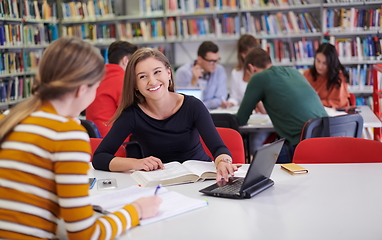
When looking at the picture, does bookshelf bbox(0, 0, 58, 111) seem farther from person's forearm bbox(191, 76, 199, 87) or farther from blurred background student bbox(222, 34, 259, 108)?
blurred background student bbox(222, 34, 259, 108)

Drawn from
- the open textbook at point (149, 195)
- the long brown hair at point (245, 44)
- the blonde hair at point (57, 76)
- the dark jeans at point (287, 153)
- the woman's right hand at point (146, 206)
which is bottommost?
the dark jeans at point (287, 153)

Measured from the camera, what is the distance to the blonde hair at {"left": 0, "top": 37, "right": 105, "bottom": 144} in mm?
1021

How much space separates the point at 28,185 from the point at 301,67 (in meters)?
5.16

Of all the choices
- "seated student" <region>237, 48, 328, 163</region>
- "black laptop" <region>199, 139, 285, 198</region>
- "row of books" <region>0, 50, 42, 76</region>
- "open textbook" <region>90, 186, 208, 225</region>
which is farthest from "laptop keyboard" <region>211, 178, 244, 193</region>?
"row of books" <region>0, 50, 42, 76</region>

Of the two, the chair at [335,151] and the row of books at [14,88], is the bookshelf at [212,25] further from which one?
the chair at [335,151]

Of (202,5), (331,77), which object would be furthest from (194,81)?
(202,5)

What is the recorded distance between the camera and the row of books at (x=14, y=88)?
5.46 metres

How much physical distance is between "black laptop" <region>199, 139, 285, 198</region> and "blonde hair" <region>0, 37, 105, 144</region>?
1.96 ft

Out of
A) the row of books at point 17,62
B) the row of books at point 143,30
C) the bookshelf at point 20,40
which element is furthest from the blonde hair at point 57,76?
the row of books at point 143,30

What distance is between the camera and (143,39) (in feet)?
20.2

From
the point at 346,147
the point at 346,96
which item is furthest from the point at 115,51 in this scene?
the point at 346,96

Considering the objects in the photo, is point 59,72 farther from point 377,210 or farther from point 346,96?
point 346,96

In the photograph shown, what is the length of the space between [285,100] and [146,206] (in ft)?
6.53

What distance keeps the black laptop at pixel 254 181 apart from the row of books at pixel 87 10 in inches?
204
